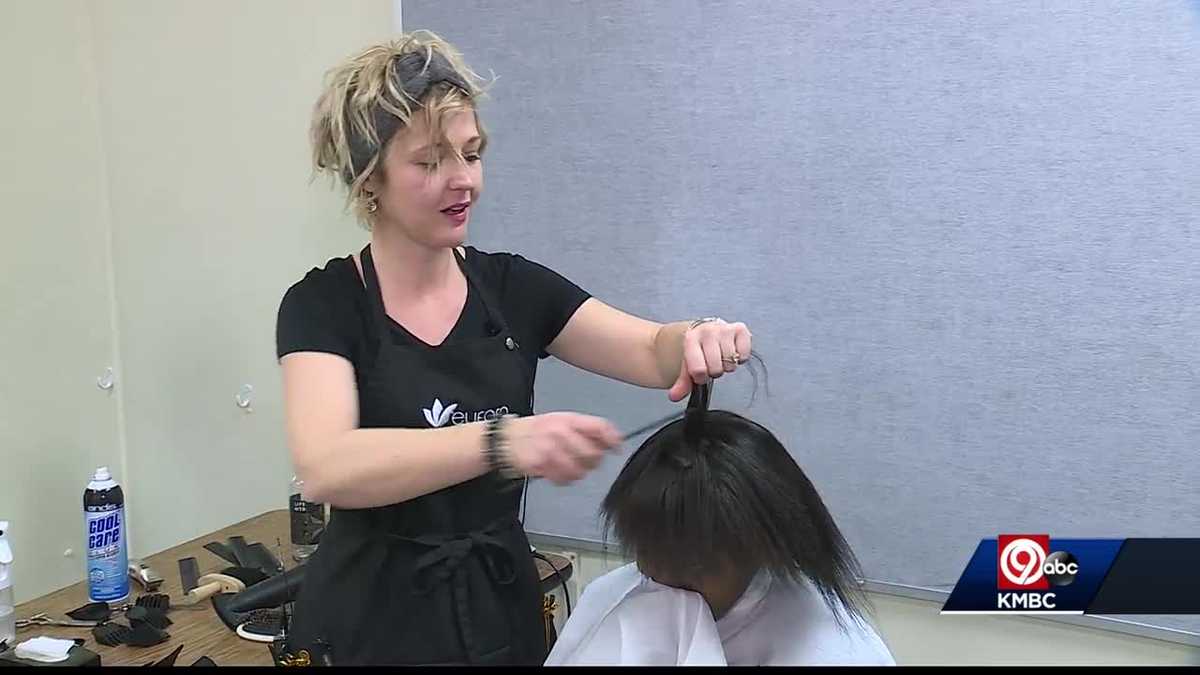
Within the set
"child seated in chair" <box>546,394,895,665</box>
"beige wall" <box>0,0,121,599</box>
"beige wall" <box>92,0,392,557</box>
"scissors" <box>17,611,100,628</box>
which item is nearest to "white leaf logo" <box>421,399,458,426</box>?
"child seated in chair" <box>546,394,895,665</box>

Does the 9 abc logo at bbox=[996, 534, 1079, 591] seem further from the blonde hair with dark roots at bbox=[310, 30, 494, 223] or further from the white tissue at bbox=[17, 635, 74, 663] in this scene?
the white tissue at bbox=[17, 635, 74, 663]

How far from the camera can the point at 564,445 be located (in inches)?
35.6

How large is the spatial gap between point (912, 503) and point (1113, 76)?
0.64m

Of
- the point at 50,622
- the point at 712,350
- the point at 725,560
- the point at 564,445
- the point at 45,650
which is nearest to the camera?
the point at 564,445

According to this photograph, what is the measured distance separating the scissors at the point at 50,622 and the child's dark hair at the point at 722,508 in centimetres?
95

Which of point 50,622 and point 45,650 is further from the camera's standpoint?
point 50,622

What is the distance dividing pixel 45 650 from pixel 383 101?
90 cm

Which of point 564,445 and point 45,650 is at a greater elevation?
point 564,445

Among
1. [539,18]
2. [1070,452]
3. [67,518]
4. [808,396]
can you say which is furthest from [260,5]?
[1070,452]

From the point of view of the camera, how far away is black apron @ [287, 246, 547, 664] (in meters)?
1.17

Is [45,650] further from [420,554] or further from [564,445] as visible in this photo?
[564,445]

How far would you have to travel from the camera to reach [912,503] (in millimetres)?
1578

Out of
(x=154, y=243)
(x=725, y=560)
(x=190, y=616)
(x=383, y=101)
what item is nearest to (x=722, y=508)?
(x=725, y=560)

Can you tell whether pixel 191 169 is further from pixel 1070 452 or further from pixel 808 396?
pixel 1070 452
